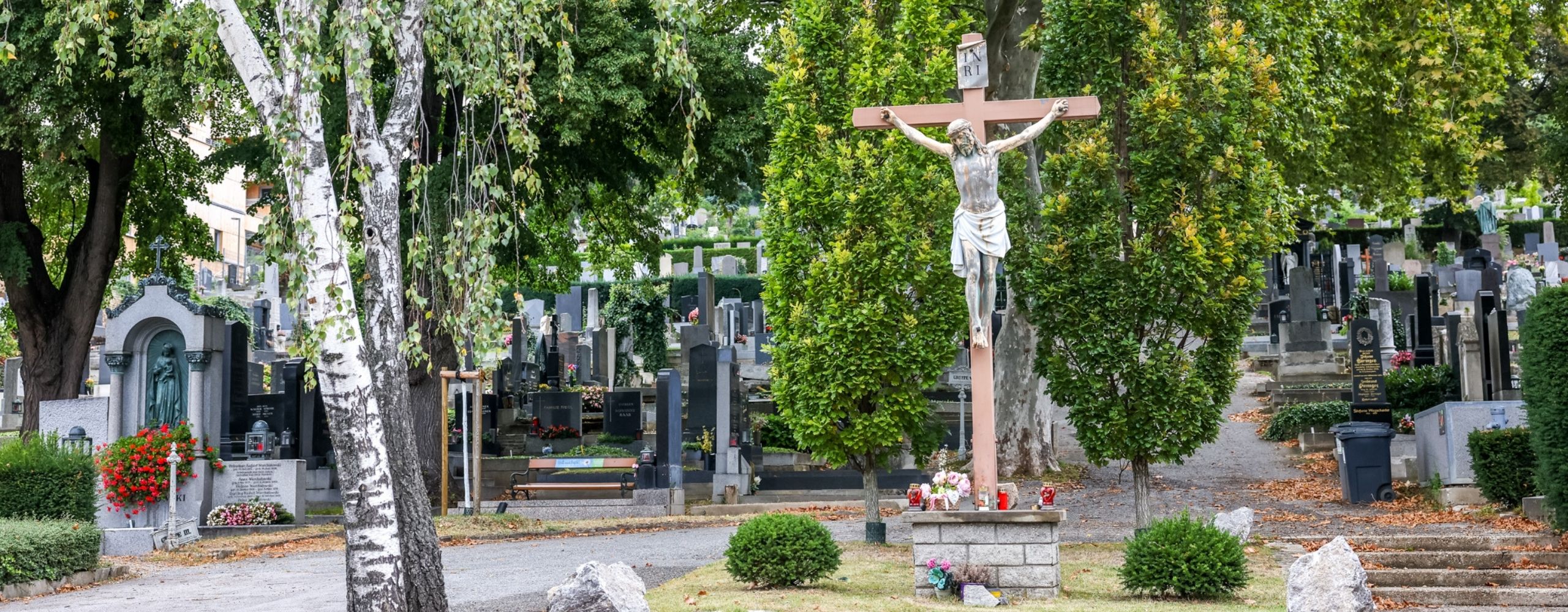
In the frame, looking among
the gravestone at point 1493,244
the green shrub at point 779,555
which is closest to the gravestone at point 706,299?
the green shrub at point 779,555

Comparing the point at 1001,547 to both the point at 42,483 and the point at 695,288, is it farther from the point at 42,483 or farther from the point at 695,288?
the point at 695,288

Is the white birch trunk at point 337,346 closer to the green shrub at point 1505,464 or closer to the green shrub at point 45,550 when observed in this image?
the green shrub at point 45,550

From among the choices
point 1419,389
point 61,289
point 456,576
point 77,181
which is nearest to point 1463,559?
point 456,576

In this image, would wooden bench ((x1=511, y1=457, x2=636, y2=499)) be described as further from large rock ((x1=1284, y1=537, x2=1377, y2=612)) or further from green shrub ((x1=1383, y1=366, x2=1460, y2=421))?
large rock ((x1=1284, y1=537, x2=1377, y2=612))

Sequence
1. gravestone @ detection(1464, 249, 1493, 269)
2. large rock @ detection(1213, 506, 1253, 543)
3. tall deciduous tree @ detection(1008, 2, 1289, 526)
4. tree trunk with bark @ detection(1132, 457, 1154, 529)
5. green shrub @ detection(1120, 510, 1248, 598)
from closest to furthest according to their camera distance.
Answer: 1. green shrub @ detection(1120, 510, 1248, 598)
2. tall deciduous tree @ detection(1008, 2, 1289, 526)
3. tree trunk with bark @ detection(1132, 457, 1154, 529)
4. large rock @ detection(1213, 506, 1253, 543)
5. gravestone @ detection(1464, 249, 1493, 269)

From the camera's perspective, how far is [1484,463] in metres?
14.6

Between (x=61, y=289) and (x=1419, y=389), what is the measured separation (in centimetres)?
2144

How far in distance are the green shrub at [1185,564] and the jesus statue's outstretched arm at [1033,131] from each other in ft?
9.90

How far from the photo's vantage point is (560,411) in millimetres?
24406

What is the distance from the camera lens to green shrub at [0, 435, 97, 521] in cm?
1520

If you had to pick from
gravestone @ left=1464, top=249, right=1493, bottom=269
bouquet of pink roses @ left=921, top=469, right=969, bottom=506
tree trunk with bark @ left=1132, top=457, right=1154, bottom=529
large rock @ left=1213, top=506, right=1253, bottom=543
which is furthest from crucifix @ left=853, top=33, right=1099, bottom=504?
gravestone @ left=1464, top=249, right=1493, bottom=269

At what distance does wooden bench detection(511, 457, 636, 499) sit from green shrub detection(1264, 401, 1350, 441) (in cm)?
1134

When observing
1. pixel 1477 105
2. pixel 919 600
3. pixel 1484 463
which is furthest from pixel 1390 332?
pixel 919 600

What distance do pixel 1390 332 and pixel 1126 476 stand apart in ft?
26.9
